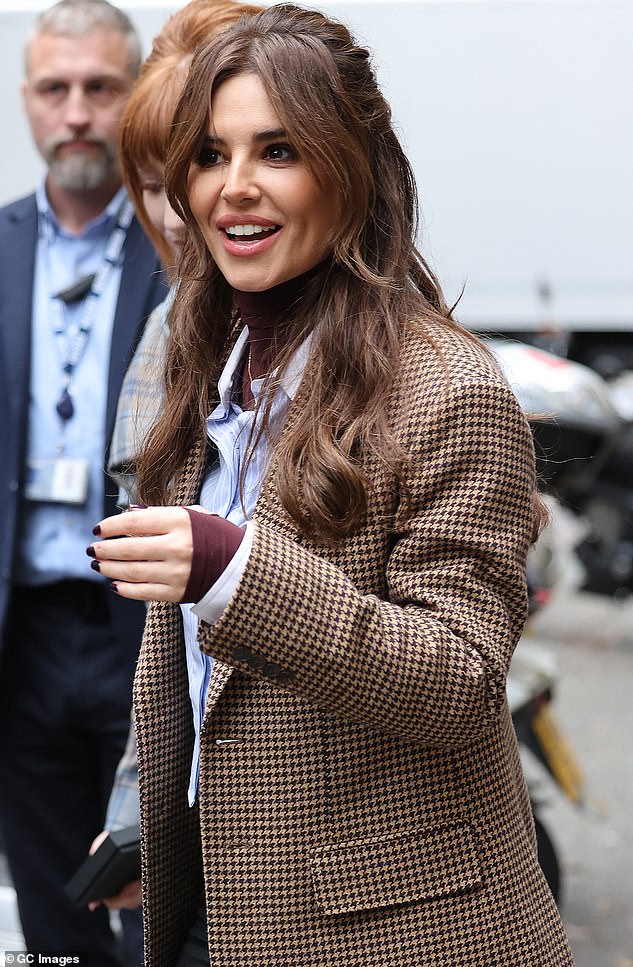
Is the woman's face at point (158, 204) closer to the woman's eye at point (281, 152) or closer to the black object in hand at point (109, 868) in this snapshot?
the woman's eye at point (281, 152)

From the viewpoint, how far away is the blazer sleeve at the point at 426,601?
1509 millimetres

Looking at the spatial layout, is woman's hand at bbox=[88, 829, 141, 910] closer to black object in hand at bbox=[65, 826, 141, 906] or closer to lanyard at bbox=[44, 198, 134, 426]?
black object in hand at bbox=[65, 826, 141, 906]

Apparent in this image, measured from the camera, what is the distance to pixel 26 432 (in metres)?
3.09

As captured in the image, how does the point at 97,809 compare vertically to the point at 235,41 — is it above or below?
below

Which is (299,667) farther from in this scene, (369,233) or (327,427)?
(369,233)

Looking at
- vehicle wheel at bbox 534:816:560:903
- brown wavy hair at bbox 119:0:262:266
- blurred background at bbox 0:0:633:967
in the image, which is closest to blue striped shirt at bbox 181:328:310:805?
brown wavy hair at bbox 119:0:262:266

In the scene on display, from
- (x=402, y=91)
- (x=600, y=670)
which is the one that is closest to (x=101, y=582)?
(x=600, y=670)

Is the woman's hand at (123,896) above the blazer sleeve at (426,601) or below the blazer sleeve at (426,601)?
below

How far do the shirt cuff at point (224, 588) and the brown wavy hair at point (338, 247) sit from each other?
0.53 feet

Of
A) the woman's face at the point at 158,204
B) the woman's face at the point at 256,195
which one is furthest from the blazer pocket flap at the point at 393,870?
the woman's face at the point at 158,204

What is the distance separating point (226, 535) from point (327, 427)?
0.82 feet

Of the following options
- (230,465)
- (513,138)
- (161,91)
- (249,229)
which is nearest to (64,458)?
(161,91)

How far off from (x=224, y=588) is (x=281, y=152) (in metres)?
0.62

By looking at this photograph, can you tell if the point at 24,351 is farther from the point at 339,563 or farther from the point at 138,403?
the point at 339,563
